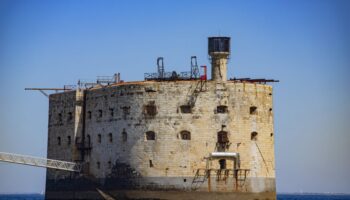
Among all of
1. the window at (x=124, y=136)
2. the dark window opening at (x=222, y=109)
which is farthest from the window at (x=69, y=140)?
the dark window opening at (x=222, y=109)

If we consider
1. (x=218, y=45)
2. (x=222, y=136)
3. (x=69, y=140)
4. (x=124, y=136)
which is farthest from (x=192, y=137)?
(x=69, y=140)

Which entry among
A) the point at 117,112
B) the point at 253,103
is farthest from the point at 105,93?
the point at 253,103

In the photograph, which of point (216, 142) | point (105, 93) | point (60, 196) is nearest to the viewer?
point (216, 142)

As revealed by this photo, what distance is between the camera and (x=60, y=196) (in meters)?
74.2

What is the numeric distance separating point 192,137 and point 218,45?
7609mm

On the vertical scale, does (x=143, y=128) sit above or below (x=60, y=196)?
above

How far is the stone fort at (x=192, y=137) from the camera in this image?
63.0 meters

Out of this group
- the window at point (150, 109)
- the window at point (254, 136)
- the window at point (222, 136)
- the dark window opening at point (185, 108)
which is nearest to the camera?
the window at point (222, 136)

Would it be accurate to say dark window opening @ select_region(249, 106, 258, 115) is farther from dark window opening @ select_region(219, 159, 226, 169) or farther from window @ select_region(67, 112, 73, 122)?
window @ select_region(67, 112, 73, 122)

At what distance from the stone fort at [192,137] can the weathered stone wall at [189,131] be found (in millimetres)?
71

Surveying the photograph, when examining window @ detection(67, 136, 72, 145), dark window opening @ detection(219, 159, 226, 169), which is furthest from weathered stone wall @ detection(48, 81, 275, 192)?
window @ detection(67, 136, 72, 145)

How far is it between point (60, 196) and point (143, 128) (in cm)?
1367

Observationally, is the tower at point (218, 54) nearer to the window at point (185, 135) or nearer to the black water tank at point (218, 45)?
the black water tank at point (218, 45)

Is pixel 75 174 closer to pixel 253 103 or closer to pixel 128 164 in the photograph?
pixel 128 164
